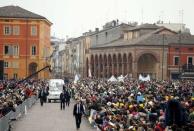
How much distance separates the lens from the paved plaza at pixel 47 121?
3094 centimetres

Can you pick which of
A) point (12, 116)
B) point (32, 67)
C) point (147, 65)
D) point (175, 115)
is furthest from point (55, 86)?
point (147, 65)

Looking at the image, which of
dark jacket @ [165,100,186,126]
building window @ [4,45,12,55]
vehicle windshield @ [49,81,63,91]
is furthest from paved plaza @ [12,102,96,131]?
building window @ [4,45,12,55]

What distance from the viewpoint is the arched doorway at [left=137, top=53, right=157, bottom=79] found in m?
93.8

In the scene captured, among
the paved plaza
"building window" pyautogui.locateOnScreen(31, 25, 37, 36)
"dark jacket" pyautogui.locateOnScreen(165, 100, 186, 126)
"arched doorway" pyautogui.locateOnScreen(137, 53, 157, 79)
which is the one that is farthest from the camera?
"building window" pyautogui.locateOnScreen(31, 25, 37, 36)

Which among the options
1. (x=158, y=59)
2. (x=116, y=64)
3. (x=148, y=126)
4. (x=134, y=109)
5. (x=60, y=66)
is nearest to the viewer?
(x=148, y=126)

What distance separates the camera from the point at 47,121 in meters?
34.9

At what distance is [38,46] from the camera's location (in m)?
94.7

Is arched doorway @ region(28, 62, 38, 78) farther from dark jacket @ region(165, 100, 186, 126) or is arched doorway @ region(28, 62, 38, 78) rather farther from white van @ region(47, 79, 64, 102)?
dark jacket @ region(165, 100, 186, 126)

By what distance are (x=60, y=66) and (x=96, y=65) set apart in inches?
2872

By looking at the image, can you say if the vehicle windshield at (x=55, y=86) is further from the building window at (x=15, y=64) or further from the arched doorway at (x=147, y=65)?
the arched doorway at (x=147, y=65)

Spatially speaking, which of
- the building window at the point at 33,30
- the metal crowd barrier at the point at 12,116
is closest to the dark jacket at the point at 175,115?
the metal crowd barrier at the point at 12,116

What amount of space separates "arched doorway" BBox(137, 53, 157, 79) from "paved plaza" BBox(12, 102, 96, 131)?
51.5 meters

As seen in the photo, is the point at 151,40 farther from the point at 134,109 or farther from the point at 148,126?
the point at 148,126

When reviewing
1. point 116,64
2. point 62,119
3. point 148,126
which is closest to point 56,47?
point 116,64
